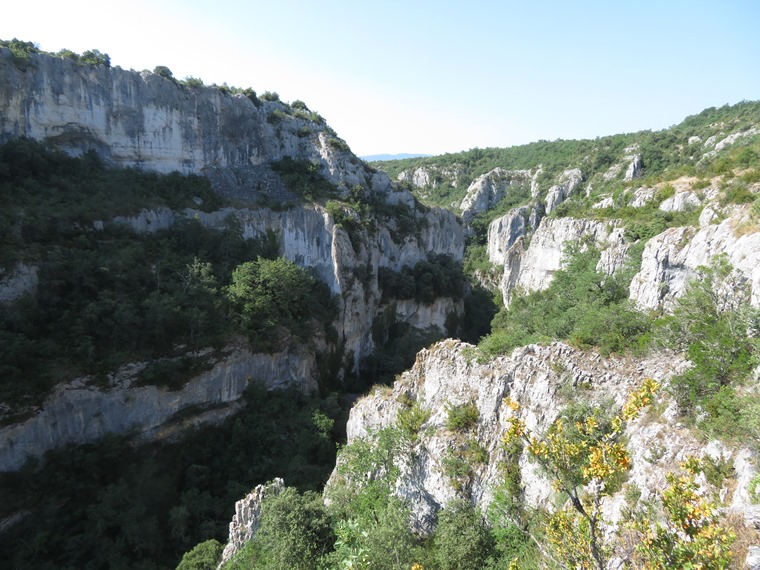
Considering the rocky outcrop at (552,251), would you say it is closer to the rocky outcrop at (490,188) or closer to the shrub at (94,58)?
the rocky outcrop at (490,188)

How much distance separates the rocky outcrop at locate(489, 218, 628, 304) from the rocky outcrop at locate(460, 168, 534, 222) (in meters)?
31.3

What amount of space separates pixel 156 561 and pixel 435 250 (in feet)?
122

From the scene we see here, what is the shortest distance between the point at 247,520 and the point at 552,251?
27.6 meters

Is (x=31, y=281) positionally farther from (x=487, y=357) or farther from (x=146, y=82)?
(x=487, y=357)

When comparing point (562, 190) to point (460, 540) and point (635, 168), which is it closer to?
point (635, 168)

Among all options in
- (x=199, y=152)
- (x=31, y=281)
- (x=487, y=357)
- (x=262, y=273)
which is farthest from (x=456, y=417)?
(x=199, y=152)

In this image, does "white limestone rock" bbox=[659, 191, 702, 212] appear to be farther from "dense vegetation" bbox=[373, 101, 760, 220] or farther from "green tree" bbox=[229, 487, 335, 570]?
"green tree" bbox=[229, 487, 335, 570]

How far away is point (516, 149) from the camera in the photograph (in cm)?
9506

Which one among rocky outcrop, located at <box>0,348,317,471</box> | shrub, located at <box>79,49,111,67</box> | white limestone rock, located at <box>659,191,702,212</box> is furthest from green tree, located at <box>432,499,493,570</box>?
shrub, located at <box>79,49,111,67</box>

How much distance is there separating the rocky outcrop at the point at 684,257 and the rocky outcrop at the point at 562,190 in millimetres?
48411

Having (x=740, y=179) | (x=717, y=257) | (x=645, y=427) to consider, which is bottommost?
(x=645, y=427)

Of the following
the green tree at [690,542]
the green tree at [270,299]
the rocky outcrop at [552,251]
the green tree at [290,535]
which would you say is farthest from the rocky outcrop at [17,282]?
the rocky outcrop at [552,251]

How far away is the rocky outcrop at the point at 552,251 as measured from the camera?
22.7 metres

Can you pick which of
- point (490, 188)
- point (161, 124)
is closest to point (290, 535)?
point (161, 124)
